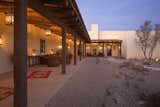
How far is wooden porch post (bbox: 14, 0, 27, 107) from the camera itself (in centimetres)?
402

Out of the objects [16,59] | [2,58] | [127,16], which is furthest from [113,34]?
[127,16]

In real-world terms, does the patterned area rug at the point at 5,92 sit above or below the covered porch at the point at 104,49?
below

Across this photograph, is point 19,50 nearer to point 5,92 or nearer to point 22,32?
point 22,32

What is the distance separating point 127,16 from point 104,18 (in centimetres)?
1344

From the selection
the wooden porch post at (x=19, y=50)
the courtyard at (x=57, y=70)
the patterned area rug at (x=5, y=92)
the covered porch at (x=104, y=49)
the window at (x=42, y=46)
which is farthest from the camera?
the covered porch at (x=104, y=49)

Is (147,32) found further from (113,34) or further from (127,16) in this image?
(127,16)

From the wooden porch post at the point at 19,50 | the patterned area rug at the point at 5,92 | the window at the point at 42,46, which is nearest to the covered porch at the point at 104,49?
→ the window at the point at 42,46

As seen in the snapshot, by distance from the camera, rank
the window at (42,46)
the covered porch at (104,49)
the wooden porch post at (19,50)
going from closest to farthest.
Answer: the wooden porch post at (19,50) → the window at (42,46) → the covered porch at (104,49)

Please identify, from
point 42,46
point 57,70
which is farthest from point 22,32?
point 42,46

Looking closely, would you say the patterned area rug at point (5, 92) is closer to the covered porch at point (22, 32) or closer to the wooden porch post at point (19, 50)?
the covered porch at point (22, 32)

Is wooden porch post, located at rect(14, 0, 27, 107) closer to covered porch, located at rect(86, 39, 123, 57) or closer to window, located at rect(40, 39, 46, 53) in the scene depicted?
window, located at rect(40, 39, 46, 53)

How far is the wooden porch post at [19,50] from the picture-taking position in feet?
13.2

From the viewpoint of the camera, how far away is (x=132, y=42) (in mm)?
28484

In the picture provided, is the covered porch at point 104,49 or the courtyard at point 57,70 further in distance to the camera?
the covered porch at point 104,49
